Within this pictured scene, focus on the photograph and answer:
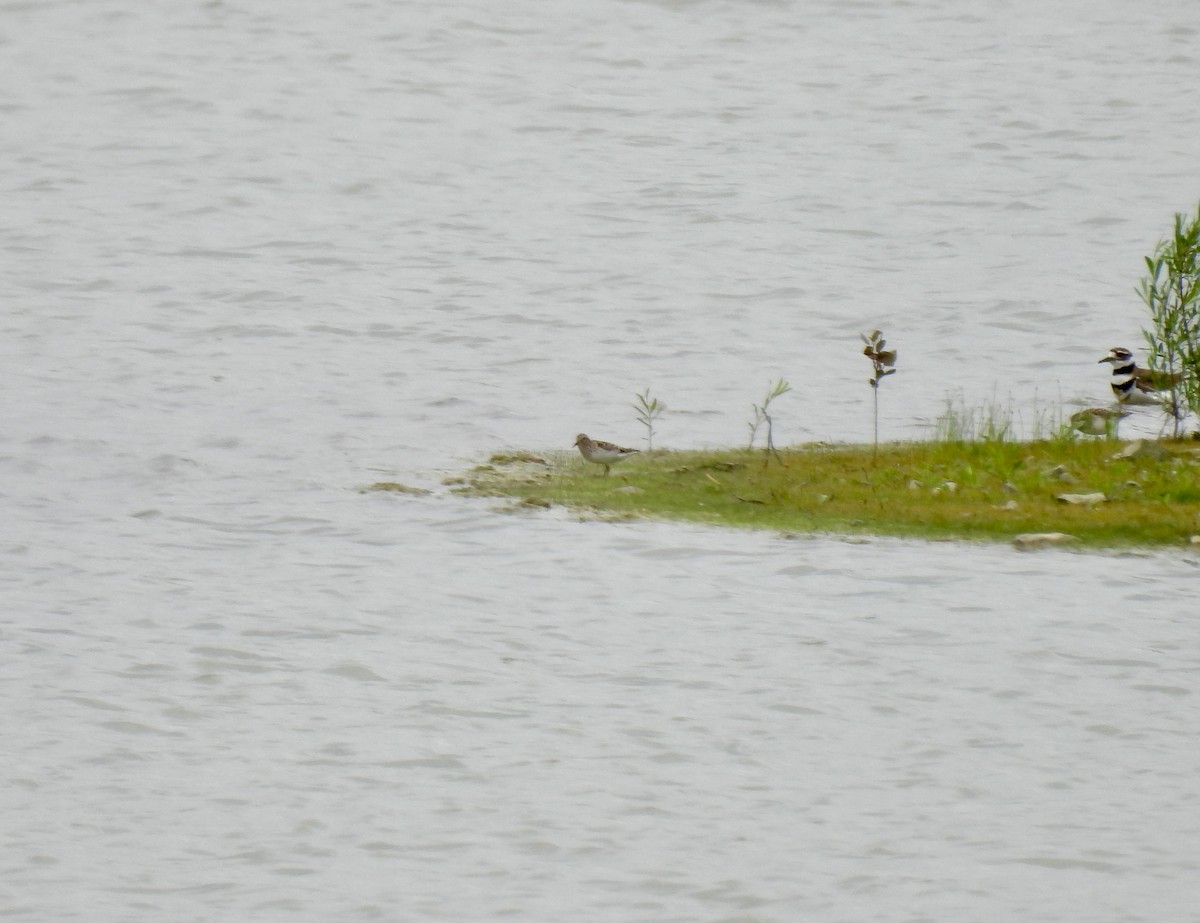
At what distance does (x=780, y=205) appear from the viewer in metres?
24.1

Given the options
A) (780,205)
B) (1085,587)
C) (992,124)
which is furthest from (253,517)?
(992,124)

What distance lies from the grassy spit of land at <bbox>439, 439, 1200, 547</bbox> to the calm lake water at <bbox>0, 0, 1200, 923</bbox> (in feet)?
1.59

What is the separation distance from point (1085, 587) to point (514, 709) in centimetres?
375

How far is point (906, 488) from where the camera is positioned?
13.1 metres

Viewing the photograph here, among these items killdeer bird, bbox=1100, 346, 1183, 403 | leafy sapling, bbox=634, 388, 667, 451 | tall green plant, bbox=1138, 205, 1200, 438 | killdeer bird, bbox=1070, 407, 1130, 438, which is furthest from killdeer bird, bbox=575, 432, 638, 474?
killdeer bird, bbox=1100, 346, 1183, 403

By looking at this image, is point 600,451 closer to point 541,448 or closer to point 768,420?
A: point 768,420

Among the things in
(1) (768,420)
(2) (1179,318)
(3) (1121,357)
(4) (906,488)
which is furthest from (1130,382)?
(1) (768,420)

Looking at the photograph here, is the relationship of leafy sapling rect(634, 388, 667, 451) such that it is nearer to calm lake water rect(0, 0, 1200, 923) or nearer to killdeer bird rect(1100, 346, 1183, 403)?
calm lake water rect(0, 0, 1200, 923)

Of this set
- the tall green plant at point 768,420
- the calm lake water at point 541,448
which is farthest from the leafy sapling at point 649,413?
the tall green plant at point 768,420

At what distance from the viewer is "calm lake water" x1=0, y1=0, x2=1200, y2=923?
752 cm

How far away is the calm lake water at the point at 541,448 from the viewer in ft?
24.7

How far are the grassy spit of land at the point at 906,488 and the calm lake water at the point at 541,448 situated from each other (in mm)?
485

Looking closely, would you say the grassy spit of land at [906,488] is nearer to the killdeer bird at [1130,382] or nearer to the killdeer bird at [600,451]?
the killdeer bird at [600,451]

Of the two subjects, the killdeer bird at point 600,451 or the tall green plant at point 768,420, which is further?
the tall green plant at point 768,420
